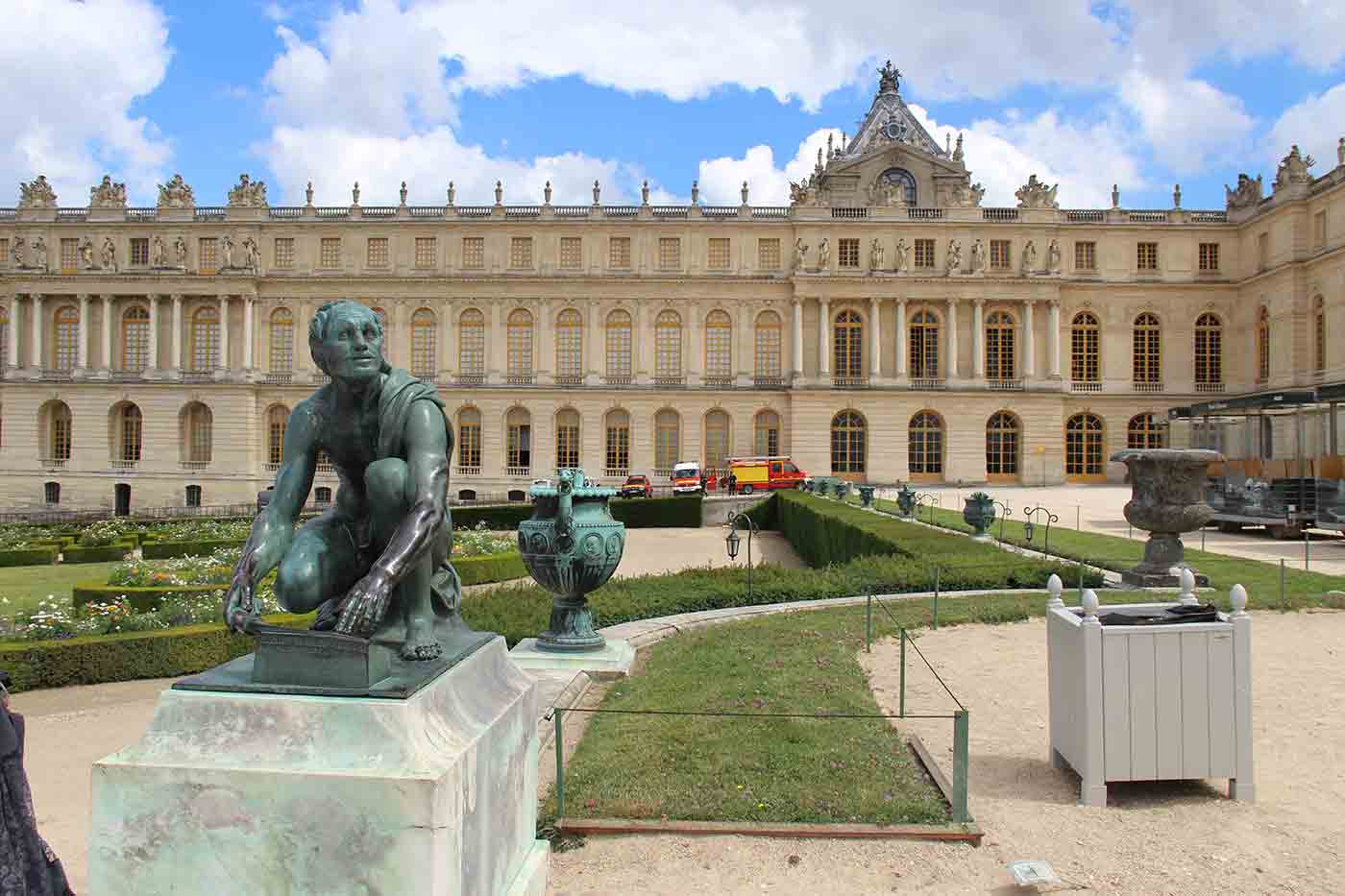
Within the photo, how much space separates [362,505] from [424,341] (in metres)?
47.4

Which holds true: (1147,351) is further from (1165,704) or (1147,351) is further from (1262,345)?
(1165,704)

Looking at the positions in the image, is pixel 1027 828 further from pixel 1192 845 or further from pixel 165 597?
pixel 165 597

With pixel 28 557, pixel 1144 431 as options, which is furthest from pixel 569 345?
pixel 1144 431

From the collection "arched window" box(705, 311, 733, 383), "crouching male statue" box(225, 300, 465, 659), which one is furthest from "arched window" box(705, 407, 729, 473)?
"crouching male statue" box(225, 300, 465, 659)

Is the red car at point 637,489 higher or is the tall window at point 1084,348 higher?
the tall window at point 1084,348

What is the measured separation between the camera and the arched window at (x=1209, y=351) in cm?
4775

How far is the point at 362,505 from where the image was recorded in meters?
3.82

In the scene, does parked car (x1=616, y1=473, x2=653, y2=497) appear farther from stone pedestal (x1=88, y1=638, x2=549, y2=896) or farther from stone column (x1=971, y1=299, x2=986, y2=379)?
stone pedestal (x1=88, y1=638, x2=549, y2=896)

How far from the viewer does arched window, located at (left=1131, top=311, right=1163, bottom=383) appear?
47.9 metres

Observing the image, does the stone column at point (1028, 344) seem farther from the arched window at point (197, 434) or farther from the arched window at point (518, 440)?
the arched window at point (197, 434)

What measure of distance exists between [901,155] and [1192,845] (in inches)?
2233

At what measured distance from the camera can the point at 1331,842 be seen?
483 cm

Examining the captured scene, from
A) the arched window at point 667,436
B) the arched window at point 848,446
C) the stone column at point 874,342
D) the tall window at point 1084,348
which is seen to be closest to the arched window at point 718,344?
the arched window at point 667,436

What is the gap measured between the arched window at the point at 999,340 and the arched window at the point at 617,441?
1920 centimetres
